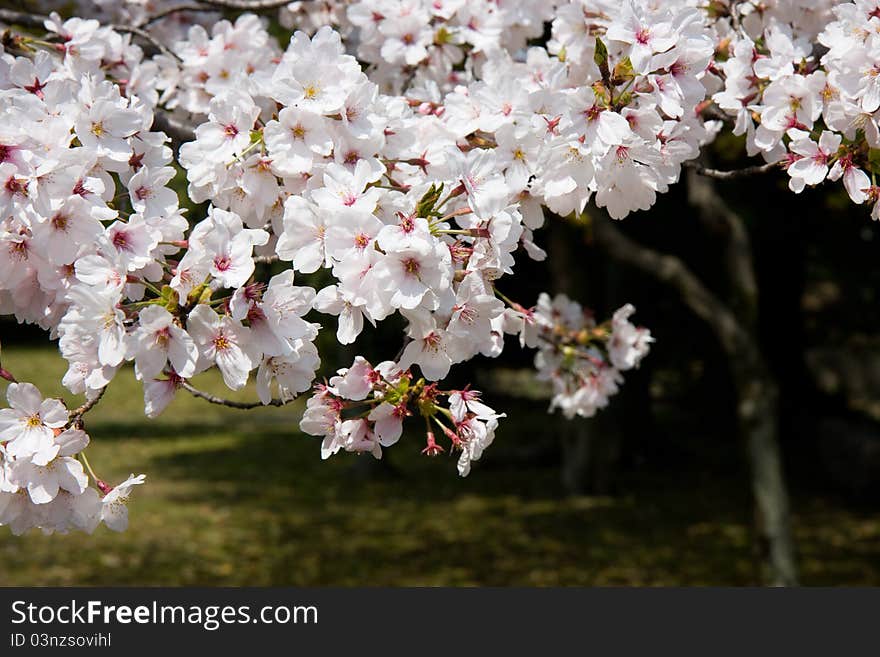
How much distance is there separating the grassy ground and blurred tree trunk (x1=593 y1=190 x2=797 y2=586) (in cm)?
219

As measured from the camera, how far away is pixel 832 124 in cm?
236

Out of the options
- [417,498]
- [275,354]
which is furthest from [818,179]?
[417,498]

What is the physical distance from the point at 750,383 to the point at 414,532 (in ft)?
17.1

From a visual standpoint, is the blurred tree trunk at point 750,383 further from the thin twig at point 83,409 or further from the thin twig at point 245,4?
the thin twig at point 83,409

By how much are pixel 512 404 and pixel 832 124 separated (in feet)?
63.7

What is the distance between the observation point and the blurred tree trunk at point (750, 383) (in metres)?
7.16

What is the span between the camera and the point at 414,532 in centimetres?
1141

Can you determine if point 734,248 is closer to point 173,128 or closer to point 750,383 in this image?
point 750,383

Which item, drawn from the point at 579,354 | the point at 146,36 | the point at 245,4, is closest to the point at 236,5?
the point at 245,4

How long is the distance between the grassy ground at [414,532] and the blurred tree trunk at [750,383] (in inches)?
86.3

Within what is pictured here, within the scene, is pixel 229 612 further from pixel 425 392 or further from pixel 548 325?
pixel 425 392

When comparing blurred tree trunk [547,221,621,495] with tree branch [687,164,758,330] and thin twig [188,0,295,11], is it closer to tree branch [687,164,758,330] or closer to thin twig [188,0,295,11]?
tree branch [687,164,758,330]

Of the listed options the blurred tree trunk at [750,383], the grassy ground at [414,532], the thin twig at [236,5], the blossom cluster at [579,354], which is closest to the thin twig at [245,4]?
the thin twig at [236,5]

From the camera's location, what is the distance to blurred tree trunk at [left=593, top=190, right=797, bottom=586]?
282 inches
